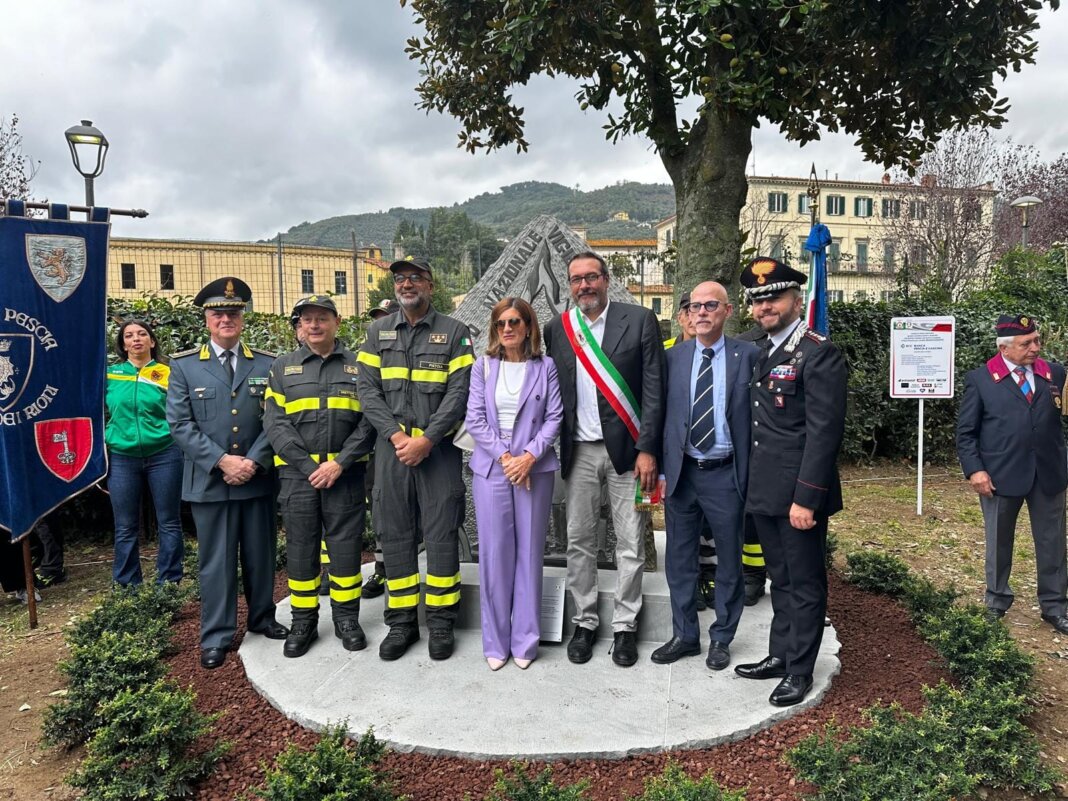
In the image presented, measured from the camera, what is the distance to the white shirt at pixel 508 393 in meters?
3.65

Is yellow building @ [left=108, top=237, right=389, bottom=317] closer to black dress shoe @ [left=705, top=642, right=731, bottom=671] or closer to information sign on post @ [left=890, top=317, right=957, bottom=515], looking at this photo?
information sign on post @ [left=890, top=317, right=957, bottom=515]

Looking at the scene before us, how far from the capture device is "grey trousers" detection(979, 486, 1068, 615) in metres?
4.54

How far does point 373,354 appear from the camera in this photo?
3.82 m

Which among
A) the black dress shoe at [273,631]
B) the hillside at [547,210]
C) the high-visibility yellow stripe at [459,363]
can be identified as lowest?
the black dress shoe at [273,631]

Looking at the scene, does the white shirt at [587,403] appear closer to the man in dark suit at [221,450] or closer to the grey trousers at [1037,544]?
the man in dark suit at [221,450]

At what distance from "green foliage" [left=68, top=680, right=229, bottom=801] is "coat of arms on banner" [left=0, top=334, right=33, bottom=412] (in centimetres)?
238

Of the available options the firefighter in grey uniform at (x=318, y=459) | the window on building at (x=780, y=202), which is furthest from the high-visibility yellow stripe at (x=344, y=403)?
the window on building at (x=780, y=202)

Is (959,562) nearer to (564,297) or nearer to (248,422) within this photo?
(564,297)

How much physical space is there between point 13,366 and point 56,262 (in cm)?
72

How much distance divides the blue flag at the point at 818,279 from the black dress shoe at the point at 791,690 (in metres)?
2.66

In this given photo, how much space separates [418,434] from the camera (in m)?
3.71

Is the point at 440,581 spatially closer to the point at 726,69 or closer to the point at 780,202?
the point at 726,69

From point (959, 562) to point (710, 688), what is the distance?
4035 millimetres

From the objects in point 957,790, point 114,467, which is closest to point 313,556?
point 114,467
